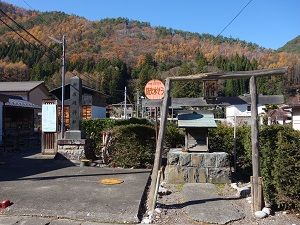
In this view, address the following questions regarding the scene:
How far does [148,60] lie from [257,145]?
76942mm

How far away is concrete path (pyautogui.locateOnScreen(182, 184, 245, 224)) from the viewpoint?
6.24 metres

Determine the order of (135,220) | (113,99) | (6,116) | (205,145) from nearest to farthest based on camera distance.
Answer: (135,220), (205,145), (6,116), (113,99)

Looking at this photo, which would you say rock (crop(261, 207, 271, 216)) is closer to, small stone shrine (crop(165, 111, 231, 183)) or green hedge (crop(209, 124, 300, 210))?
green hedge (crop(209, 124, 300, 210))

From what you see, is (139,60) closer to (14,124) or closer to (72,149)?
(14,124)

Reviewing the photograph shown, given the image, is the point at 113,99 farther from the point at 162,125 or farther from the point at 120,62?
the point at 162,125

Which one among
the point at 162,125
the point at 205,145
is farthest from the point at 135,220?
the point at 205,145

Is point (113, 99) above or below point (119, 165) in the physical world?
above

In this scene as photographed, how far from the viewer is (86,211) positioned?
650cm

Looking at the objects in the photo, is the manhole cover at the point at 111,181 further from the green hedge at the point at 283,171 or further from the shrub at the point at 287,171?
the shrub at the point at 287,171

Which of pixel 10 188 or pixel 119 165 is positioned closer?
pixel 10 188

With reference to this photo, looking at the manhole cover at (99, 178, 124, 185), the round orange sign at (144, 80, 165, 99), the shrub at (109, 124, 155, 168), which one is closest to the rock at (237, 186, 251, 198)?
the manhole cover at (99, 178, 124, 185)

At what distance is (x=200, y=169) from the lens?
955 centimetres

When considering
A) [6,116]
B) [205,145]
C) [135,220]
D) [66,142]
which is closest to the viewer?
[135,220]

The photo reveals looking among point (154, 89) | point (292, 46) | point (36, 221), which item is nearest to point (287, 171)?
point (36, 221)
